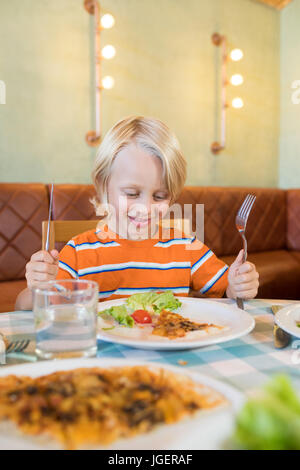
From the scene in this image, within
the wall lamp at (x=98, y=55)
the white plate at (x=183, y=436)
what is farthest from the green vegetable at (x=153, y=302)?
the wall lamp at (x=98, y=55)

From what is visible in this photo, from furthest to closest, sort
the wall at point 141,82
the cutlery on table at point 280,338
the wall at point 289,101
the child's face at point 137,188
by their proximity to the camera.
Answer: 1. the wall at point 289,101
2. the wall at point 141,82
3. the child's face at point 137,188
4. the cutlery on table at point 280,338

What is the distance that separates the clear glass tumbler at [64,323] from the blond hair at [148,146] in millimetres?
690

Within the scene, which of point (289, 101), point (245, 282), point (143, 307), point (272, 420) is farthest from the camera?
point (289, 101)

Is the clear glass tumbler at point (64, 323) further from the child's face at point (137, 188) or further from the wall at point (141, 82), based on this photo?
the wall at point (141, 82)

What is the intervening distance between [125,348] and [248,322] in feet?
0.77

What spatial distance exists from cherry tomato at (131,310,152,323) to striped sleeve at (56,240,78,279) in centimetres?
43

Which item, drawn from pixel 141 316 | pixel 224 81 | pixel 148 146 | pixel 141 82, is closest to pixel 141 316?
pixel 141 316

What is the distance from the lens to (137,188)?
1.14 m

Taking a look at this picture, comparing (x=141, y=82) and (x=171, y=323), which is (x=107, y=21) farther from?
(x=171, y=323)

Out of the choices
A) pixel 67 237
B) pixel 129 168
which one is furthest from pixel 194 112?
pixel 129 168

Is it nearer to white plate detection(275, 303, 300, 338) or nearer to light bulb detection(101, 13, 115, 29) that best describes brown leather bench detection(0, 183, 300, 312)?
light bulb detection(101, 13, 115, 29)

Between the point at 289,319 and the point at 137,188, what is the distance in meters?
0.60

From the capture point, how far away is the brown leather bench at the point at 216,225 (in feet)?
7.33

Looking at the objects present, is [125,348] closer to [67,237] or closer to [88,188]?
[67,237]
